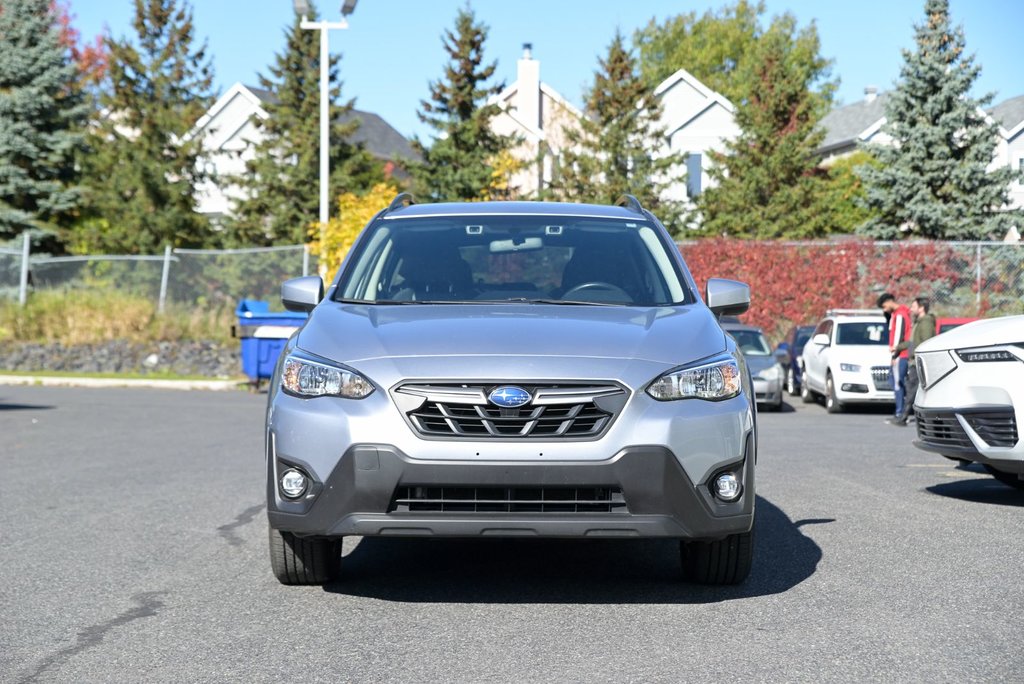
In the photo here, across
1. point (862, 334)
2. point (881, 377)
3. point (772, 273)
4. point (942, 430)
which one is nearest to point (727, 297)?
point (942, 430)

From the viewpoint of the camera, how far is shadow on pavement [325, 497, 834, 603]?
6.01 m

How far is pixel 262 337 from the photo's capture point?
907 inches

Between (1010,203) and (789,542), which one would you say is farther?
(1010,203)

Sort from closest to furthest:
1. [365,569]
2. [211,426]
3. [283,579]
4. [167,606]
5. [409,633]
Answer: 1. [409,633]
2. [167,606]
3. [283,579]
4. [365,569]
5. [211,426]

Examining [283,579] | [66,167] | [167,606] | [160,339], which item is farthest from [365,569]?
[66,167]

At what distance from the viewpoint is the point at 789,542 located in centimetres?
747

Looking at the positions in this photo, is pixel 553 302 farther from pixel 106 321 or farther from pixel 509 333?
pixel 106 321

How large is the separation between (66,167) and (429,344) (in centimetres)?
3763

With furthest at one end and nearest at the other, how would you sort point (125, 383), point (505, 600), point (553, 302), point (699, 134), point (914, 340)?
1. point (699, 134)
2. point (125, 383)
3. point (914, 340)
4. point (553, 302)
5. point (505, 600)

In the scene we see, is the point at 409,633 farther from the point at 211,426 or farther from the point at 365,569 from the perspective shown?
the point at 211,426

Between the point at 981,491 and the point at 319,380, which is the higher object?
the point at 319,380

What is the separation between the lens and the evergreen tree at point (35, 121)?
38938 millimetres

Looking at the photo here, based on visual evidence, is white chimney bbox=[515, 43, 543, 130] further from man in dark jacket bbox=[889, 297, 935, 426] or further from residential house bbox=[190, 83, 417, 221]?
man in dark jacket bbox=[889, 297, 935, 426]

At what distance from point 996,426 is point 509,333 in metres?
4.54
